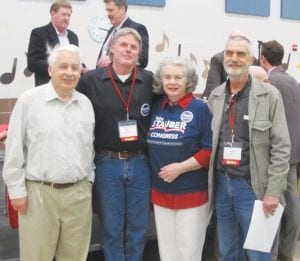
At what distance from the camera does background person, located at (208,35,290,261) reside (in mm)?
2020

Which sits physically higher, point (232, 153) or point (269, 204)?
point (232, 153)

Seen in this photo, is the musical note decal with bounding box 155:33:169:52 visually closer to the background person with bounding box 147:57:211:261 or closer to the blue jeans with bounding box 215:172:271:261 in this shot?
the background person with bounding box 147:57:211:261

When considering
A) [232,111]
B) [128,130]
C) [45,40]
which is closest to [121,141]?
[128,130]

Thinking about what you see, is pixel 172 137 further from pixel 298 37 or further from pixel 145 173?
pixel 298 37

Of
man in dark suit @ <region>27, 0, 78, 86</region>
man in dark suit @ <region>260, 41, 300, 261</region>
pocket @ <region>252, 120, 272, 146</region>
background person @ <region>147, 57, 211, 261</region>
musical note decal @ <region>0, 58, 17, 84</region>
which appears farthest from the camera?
musical note decal @ <region>0, 58, 17, 84</region>

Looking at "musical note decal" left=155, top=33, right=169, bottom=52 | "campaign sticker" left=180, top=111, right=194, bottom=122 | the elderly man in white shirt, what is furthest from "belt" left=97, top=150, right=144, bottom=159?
"musical note decal" left=155, top=33, right=169, bottom=52

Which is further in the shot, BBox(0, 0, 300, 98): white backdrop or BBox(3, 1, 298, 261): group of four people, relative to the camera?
BBox(0, 0, 300, 98): white backdrop

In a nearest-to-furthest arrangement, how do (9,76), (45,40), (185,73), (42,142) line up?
1. (42,142)
2. (185,73)
3. (45,40)
4. (9,76)

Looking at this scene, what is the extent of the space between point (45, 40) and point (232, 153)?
1699 millimetres

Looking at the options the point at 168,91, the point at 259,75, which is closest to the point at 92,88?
the point at 168,91

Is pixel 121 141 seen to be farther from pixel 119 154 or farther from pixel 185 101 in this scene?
pixel 185 101

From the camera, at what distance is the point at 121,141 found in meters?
2.14

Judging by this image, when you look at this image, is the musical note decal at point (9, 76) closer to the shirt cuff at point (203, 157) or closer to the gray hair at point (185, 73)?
the gray hair at point (185, 73)

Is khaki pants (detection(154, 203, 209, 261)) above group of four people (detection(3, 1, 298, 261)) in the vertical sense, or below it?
below
